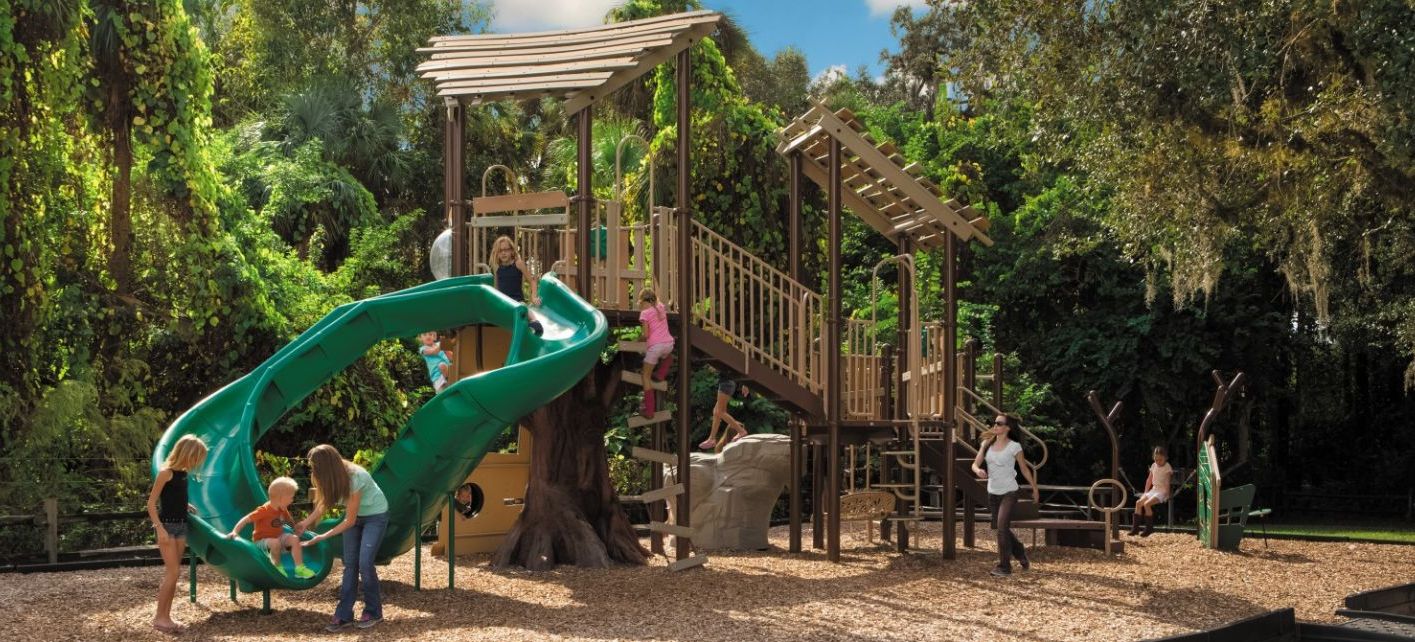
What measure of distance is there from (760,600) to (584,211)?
12.5 feet

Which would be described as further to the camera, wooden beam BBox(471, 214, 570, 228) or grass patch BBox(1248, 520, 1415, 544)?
grass patch BBox(1248, 520, 1415, 544)

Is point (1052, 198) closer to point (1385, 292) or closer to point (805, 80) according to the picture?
point (1385, 292)

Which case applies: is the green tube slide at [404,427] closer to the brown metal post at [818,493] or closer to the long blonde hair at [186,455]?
the long blonde hair at [186,455]

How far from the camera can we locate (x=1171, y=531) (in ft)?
65.2

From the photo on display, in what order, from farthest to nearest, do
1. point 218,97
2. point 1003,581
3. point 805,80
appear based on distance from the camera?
1. point 805,80
2. point 218,97
3. point 1003,581

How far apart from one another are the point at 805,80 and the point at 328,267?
1588 centimetres

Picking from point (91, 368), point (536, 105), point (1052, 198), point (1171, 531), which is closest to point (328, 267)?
point (536, 105)

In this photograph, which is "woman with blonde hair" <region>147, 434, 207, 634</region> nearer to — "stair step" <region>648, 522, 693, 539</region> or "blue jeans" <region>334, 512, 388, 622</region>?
"blue jeans" <region>334, 512, 388, 622</region>

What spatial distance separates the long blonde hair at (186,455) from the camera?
9.46 metres

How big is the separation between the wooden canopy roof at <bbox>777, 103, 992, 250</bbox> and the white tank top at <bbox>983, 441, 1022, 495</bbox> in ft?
8.82

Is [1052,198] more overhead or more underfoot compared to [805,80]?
more underfoot

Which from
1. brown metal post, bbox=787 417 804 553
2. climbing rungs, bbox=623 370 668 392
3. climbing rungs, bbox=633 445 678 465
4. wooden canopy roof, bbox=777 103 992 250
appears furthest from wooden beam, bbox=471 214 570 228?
brown metal post, bbox=787 417 804 553

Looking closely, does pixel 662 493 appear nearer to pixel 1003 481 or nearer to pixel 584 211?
pixel 584 211

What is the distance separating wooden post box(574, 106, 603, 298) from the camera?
13016 millimetres
